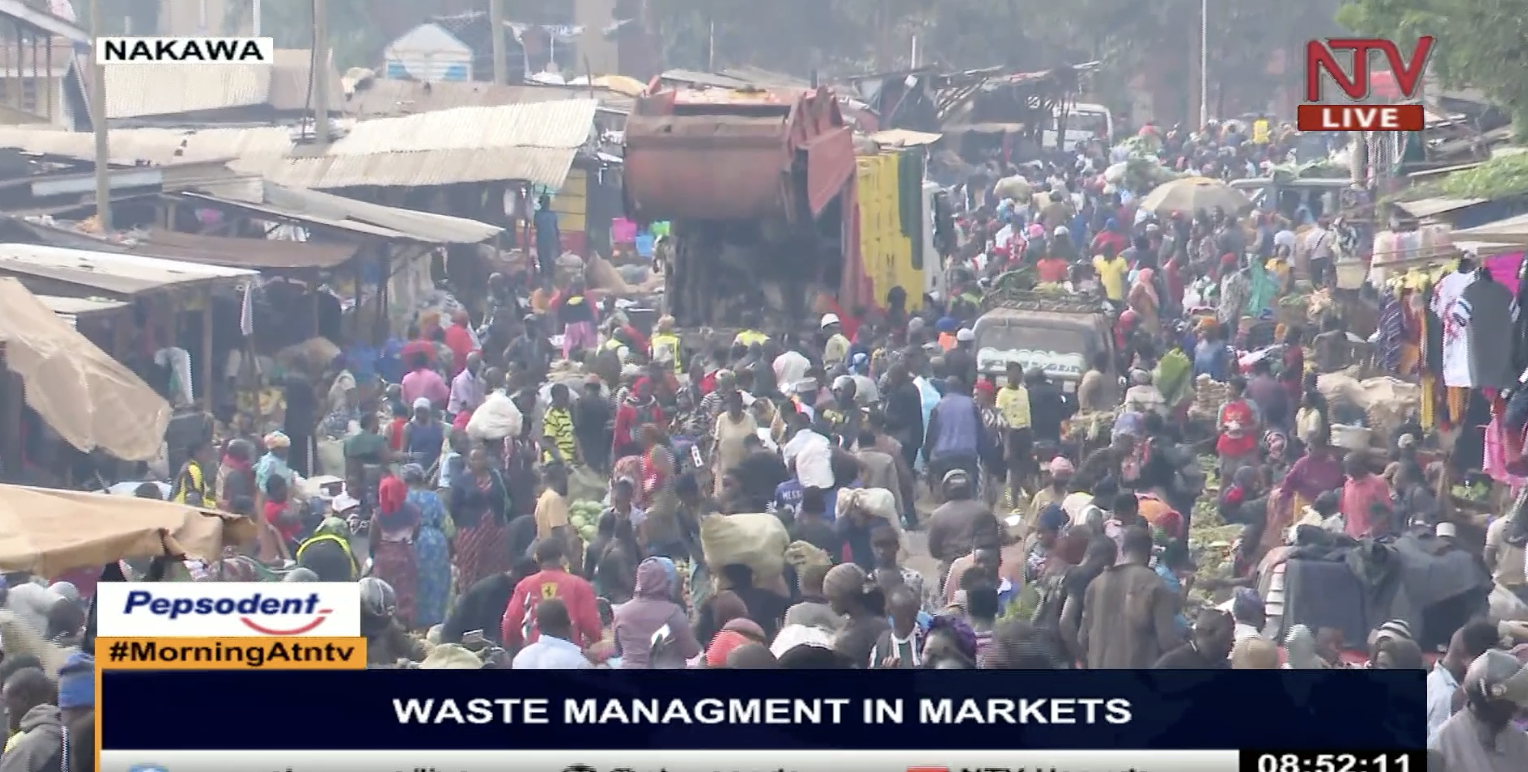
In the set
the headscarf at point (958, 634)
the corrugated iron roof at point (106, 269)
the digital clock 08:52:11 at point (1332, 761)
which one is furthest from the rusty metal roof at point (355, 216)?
the digital clock 08:52:11 at point (1332, 761)

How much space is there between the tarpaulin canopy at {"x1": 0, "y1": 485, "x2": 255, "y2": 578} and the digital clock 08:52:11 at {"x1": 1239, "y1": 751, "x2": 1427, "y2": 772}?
3.98 meters

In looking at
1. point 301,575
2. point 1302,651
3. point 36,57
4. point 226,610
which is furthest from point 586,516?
point 36,57

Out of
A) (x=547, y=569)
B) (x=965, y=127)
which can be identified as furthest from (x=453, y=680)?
(x=965, y=127)

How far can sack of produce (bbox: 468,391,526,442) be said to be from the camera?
1521 cm

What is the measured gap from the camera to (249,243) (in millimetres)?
19156

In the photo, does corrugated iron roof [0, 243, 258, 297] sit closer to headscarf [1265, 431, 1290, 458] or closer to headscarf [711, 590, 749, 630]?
headscarf [711, 590, 749, 630]

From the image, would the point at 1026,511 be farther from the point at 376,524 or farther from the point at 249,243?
the point at 249,243

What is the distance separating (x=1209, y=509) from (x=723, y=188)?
236 inches

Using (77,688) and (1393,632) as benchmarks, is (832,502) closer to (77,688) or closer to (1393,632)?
(1393,632)

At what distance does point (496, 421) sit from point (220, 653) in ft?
28.3

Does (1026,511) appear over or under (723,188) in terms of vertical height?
under

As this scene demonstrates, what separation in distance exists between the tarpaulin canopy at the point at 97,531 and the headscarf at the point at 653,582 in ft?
6.72

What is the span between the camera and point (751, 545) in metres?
11.1

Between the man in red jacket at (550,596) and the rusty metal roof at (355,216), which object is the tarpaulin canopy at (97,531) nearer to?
the man in red jacket at (550,596)
